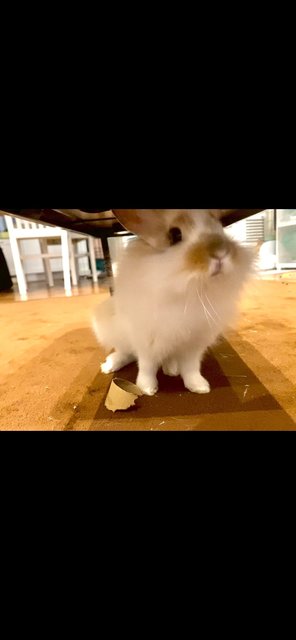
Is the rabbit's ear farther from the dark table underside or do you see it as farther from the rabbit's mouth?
the rabbit's mouth

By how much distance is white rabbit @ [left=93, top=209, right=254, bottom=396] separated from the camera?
771mm

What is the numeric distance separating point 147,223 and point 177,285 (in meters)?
0.19

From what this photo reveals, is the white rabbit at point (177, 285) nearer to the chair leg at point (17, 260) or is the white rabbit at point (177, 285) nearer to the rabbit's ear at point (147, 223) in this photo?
the rabbit's ear at point (147, 223)

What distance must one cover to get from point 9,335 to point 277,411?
1459mm

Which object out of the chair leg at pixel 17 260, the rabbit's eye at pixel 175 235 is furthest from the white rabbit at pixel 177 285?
the chair leg at pixel 17 260

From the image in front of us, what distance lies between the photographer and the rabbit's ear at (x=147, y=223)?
85 cm

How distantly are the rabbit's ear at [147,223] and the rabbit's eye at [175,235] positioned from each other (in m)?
0.02

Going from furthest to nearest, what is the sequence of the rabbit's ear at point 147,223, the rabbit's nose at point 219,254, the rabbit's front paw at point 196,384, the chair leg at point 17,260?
the chair leg at point 17,260
the rabbit's front paw at point 196,384
the rabbit's ear at point 147,223
the rabbit's nose at point 219,254

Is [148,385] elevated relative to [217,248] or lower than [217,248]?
lower

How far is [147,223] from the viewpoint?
872 millimetres

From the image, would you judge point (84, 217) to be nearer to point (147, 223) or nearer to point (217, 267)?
point (147, 223)

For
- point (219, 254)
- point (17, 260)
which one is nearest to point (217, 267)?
point (219, 254)
